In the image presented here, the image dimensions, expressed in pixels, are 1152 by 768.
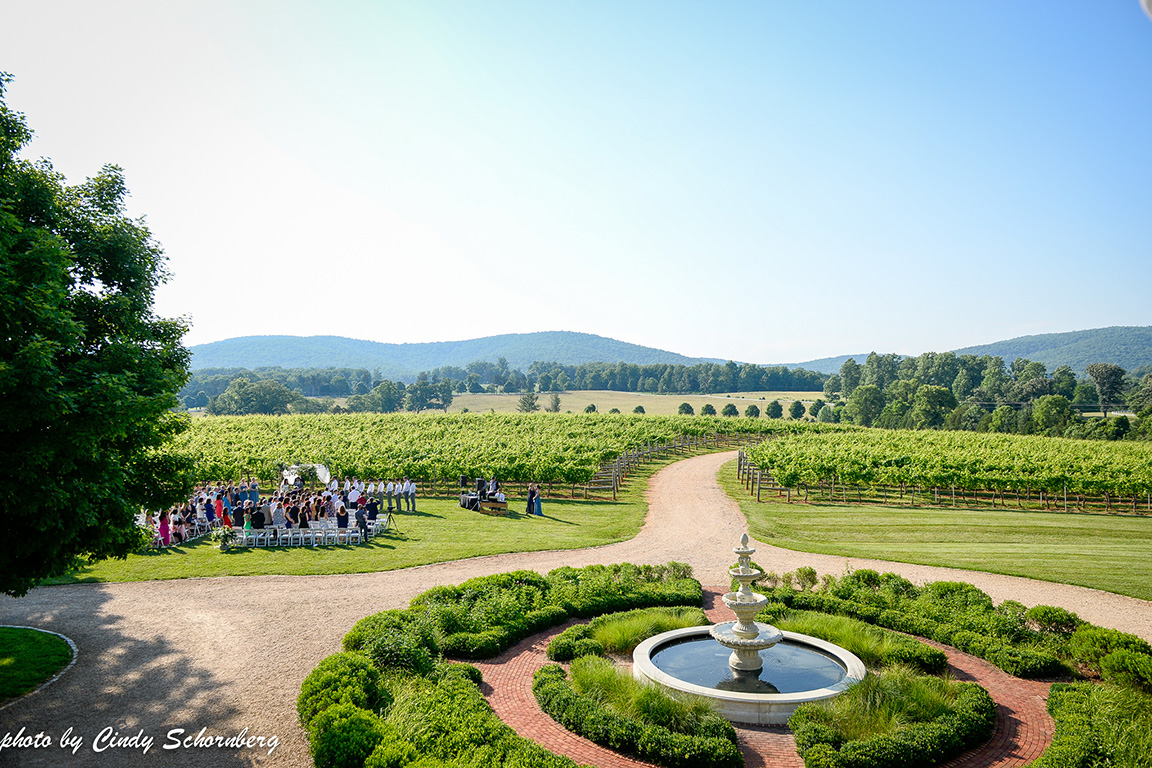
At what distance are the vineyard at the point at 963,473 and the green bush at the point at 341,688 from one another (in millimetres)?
26922

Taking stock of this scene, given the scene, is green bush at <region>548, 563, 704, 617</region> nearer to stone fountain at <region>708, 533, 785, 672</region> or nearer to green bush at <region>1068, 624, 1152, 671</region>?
stone fountain at <region>708, 533, 785, 672</region>

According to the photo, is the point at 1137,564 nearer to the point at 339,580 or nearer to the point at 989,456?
the point at 989,456

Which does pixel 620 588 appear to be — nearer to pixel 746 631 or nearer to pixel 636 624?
pixel 636 624

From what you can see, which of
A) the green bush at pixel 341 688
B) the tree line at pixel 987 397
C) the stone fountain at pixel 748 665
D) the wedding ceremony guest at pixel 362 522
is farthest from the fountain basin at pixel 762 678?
the tree line at pixel 987 397

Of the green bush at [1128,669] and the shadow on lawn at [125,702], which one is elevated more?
the green bush at [1128,669]

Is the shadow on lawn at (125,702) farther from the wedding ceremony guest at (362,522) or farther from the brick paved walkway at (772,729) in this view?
the wedding ceremony guest at (362,522)

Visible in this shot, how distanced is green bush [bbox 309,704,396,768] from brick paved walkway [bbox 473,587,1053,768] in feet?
7.75

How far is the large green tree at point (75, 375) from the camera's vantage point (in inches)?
329

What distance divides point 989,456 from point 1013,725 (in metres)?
34.4

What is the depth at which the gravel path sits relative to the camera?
9.54 meters

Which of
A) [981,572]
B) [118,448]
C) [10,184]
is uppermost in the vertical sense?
[10,184]

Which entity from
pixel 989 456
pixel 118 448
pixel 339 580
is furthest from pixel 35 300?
pixel 989 456

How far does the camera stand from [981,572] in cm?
1992

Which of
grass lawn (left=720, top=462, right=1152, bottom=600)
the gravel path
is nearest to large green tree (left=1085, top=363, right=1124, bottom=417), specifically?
grass lawn (left=720, top=462, right=1152, bottom=600)
